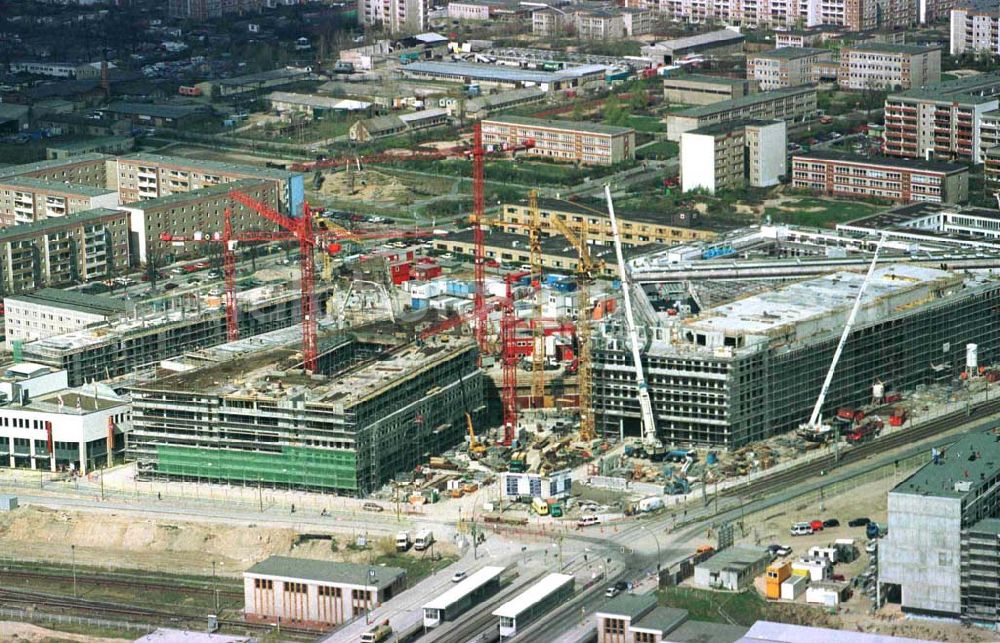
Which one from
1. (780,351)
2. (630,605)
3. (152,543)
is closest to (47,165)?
(152,543)

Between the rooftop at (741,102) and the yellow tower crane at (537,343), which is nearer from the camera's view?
the yellow tower crane at (537,343)

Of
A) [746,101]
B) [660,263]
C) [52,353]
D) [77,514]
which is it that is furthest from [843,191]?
[77,514]

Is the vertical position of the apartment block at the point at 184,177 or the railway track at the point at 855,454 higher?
the apartment block at the point at 184,177

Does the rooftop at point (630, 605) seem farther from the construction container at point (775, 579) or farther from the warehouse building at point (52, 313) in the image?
the warehouse building at point (52, 313)

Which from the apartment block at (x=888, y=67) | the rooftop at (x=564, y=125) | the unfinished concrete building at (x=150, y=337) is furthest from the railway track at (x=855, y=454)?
the apartment block at (x=888, y=67)

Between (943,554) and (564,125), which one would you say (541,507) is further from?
(564,125)

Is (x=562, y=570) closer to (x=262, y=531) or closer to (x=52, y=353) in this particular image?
(x=262, y=531)

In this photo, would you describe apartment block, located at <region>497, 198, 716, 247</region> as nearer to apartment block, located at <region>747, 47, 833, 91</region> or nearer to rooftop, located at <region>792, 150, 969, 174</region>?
rooftop, located at <region>792, 150, 969, 174</region>
